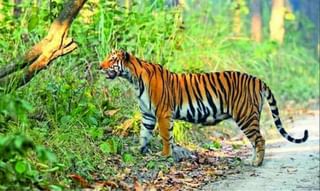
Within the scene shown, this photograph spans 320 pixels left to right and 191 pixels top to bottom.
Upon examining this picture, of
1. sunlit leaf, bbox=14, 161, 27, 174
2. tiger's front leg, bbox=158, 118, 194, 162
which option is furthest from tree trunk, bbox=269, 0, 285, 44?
sunlit leaf, bbox=14, 161, 27, 174

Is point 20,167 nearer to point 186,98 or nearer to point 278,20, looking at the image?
point 186,98

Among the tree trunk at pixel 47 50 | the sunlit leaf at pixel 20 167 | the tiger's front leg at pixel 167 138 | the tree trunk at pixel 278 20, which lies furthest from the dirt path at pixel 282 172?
the tree trunk at pixel 278 20

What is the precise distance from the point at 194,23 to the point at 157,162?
5434mm

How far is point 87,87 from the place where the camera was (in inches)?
380

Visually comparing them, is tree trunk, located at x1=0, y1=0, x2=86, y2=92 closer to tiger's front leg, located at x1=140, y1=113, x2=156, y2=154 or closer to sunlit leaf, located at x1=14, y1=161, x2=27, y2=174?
sunlit leaf, located at x1=14, y1=161, x2=27, y2=174

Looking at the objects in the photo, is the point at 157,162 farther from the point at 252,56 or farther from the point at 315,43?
the point at 315,43

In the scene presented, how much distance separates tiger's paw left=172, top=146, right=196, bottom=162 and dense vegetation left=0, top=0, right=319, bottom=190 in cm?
43

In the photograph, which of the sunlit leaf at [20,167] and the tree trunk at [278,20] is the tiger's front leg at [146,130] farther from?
the tree trunk at [278,20]

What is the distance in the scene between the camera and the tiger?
9.09 meters

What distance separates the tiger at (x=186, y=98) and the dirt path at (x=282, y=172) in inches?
12.3

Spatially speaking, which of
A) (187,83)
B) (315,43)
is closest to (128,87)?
(187,83)

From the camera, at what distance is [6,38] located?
9477mm

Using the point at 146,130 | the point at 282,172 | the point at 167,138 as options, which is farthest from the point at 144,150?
the point at 282,172

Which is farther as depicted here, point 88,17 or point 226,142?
point 226,142
